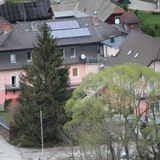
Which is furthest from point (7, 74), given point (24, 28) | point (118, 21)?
point (118, 21)

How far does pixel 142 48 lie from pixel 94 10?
24.9 metres

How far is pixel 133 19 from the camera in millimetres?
85125

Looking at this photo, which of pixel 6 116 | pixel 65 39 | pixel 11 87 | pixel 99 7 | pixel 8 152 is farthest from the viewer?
pixel 99 7

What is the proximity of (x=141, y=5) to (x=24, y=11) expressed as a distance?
1541 cm

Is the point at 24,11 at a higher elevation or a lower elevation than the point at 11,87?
higher

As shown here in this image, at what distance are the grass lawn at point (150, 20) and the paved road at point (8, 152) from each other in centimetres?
3277

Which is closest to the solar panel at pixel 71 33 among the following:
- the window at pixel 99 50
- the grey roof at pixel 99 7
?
the window at pixel 99 50

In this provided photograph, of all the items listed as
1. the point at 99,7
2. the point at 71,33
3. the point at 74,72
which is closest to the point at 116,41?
the point at 71,33

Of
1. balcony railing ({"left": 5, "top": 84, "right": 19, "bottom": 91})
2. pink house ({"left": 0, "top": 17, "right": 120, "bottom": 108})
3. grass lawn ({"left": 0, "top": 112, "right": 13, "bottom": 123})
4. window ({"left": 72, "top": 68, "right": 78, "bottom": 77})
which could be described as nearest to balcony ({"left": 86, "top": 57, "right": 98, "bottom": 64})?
pink house ({"left": 0, "top": 17, "right": 120, "bottom": 108})

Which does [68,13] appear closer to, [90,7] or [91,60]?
[90,7]

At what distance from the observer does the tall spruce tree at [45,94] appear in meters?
63.3

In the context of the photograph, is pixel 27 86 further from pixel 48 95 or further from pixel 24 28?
pixel 24 28

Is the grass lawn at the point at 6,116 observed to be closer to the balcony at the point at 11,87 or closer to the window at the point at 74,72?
the balcony at the point at 11,87

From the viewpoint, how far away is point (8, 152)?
62.6m
